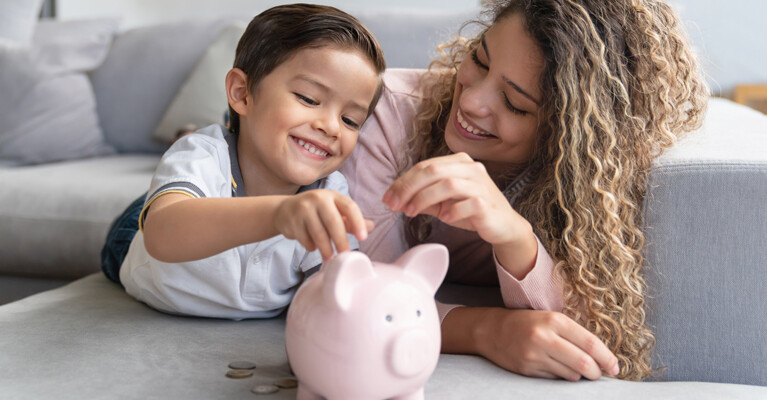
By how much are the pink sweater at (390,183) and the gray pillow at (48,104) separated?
1390mm

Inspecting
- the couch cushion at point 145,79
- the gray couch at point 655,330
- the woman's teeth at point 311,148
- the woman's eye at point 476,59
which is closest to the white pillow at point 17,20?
the couch cushion at point 145,79

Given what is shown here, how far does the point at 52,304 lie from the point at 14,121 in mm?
1310

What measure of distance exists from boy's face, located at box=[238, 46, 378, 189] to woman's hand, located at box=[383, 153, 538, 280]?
1.05 feet

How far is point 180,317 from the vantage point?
1104mm

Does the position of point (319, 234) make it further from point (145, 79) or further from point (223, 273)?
point (145, 79)

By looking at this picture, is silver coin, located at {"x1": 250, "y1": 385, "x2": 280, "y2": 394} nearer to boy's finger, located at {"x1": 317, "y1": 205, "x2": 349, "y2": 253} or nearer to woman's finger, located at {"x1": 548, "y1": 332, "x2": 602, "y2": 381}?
boy's finger, located at {"x1": 317, "y1": 205, "x2": 349, "y2": 253}

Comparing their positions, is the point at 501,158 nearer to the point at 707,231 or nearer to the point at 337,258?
the point at 707,231

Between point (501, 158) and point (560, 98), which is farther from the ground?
point (560, 98)

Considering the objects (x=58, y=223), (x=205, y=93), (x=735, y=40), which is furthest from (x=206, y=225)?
(x=735, y=40)

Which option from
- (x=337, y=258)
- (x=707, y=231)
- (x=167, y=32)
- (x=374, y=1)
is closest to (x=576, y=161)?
(x=707, y=231)

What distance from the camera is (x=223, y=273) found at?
1065 millimetres

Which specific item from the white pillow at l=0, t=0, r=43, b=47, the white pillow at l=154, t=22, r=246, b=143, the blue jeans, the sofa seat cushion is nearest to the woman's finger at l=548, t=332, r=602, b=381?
the blue jeans

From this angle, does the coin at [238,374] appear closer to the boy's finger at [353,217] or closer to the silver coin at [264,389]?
the silver coin at [264,389]

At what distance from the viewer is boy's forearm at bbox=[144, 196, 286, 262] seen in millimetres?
776
